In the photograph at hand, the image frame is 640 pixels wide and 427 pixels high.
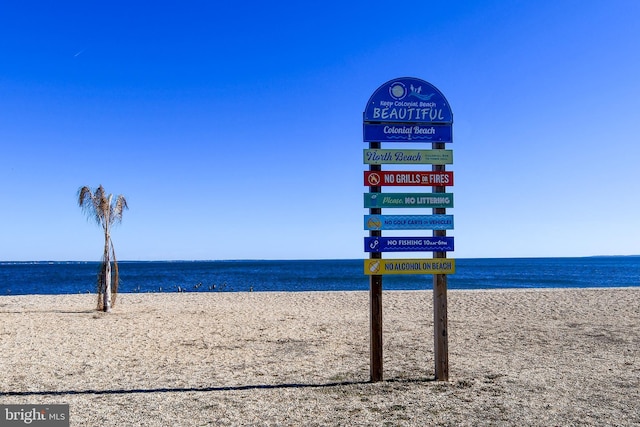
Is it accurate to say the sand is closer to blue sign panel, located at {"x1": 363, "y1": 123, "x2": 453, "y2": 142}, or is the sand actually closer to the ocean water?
blue sign panel, located at {"x1": 363, "y1": 123, "x2": 453, "y2": 142}

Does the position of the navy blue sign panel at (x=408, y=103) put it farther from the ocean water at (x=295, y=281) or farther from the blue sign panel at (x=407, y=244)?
Answer: the ocean water at (x=295, y=281)

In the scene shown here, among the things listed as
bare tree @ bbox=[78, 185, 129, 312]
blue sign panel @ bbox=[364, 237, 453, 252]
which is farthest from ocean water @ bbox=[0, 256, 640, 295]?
blue sign panel @ bbox=[364, 237, 453, 252]

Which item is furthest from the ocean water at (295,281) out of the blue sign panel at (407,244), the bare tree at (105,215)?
the blue sign panel at (407,244)

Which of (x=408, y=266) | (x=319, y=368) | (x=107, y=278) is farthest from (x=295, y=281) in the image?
(x=408, y=266)

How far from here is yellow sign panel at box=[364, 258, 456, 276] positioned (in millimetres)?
7066

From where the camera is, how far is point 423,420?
17.2 feet

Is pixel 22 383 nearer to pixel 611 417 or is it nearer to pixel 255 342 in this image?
pixel 255 342

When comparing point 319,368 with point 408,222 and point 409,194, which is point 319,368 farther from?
point 409,194

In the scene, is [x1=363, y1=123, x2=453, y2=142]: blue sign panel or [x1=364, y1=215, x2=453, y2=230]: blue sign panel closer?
[x1=364, y1=215, x2=453, y2=230]: blue sign panel

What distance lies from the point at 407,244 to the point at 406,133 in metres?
1.77

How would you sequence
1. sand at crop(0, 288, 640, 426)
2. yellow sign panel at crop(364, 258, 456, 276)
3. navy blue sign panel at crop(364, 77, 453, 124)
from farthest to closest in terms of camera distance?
navy blue sign panel at crop(364, 77, 453, 124) → yellow sign panel at crop(364, 258, 456, 276) → sand at crop(0, 288, 640, 426)

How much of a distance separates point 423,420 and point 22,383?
5964 millimetres

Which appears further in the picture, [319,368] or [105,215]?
[105,215]

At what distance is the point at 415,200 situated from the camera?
733 cm
